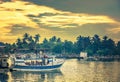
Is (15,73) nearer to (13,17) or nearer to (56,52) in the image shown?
(13,17)

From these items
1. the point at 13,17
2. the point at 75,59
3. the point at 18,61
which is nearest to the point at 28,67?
the point at 18,61

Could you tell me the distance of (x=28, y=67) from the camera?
49.9 ft

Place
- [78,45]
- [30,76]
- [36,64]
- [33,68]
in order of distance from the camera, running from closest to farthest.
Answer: [30,76]
[33,68]
[36,64]
[78,45]

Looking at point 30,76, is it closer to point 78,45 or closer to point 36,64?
point 36,64

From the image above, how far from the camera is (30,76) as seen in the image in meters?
13.7

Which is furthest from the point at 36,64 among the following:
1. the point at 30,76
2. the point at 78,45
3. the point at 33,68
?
the point at 78,45

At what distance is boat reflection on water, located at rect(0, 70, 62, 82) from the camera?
493 inches

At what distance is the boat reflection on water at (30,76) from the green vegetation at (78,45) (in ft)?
18.6

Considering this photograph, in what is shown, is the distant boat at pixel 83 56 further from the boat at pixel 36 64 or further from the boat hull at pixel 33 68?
the boat hull at pixel 33 68

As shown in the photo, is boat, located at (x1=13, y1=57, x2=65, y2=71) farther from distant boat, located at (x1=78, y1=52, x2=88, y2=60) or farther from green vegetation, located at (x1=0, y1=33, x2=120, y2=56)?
distant boat, located at (x1=78, y1=52, x2=88, y2=60)

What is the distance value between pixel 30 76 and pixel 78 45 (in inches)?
398

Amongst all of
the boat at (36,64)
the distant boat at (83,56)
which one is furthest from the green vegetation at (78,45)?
the boat at (36,64)

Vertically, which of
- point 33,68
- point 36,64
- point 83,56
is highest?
point 36,64

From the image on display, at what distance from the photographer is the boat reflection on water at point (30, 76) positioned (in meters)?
12.5
